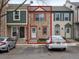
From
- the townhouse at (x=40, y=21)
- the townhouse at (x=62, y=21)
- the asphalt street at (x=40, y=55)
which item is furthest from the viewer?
the townhouse at (x=62, y=21)

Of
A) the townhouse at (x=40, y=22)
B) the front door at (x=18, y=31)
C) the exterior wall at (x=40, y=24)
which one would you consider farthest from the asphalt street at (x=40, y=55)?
the exterior wall at (x=40, y=24)

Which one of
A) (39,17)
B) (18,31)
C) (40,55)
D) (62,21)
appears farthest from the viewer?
(62,21)

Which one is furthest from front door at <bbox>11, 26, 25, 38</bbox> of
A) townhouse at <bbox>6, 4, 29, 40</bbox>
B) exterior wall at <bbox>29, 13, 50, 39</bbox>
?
exterior wall at <bbox>29, 13, 50, 39</bbox>

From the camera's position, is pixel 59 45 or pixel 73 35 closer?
pixel 59 45


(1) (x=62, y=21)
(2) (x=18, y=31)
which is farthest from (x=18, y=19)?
(1) (x=62, y=21)

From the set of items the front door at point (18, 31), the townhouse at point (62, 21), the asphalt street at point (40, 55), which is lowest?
the asphalt street at point (40, 55)

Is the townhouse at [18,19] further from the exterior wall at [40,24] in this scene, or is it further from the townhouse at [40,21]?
the exterior wall at [40,24]

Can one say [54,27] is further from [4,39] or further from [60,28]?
[4,39]

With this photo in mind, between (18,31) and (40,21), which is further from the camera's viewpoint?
(40,21)

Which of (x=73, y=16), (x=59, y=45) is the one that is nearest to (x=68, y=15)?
(x=73, y=16)

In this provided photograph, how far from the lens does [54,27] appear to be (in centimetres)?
4194

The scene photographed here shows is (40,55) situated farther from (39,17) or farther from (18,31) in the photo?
(39,17)

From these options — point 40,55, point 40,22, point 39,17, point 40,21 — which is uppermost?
point 39,17

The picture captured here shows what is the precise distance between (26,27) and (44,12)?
14.5ft
